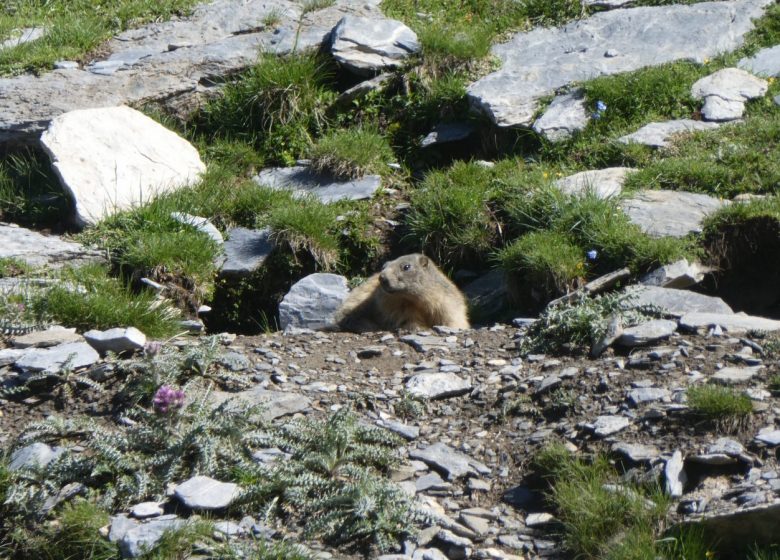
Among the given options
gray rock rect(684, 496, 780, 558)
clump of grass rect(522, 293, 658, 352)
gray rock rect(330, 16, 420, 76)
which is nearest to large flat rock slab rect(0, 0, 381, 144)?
gray rock rect(330, 16, 420, 76)

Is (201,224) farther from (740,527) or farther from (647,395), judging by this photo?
(740,527)

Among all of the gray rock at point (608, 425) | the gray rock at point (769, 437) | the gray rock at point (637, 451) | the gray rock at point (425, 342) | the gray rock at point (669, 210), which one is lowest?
the gray rock at point (425, 342)

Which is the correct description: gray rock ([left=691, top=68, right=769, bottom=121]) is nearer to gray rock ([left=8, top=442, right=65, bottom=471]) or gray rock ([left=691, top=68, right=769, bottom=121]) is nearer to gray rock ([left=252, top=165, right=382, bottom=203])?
gray rock ([left=252, top=165, right=382, bottom=203])

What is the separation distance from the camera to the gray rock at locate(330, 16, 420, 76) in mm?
11195

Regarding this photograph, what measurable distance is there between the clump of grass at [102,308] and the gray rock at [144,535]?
279 centimetres

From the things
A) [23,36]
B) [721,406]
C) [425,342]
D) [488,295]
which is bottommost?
[488,295]

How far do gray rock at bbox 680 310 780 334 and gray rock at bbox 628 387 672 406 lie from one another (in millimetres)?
985

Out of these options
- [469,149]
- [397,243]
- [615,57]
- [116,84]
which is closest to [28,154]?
[116,84]

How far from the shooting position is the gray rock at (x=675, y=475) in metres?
4.93

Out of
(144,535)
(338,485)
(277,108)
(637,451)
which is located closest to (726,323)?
(637,451)

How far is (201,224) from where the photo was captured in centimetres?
934

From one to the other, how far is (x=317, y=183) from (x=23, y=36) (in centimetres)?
467

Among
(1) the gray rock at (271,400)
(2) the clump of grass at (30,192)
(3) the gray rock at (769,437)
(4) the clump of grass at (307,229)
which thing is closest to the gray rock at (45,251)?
(2) the clump of grass at (30,192)

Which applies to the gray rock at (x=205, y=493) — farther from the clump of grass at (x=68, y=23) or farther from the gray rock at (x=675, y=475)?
the clump of grass at (x=68, y=23)
